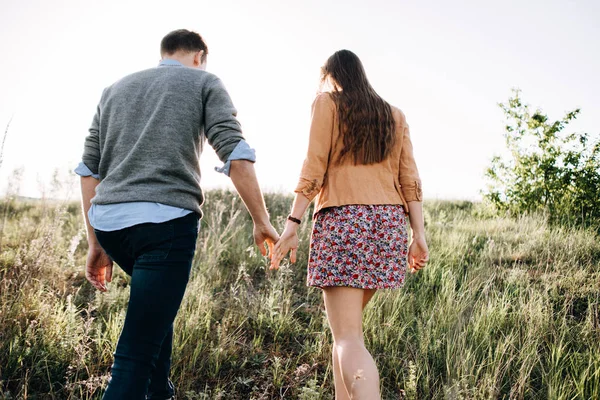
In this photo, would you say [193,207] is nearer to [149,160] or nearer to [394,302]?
[149,160]

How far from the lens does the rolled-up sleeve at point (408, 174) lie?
249cm

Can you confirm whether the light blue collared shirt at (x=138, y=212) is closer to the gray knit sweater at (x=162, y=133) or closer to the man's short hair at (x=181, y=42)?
the gray knit sweater at (x=162, y=133)

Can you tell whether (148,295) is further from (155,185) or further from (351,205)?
(351,205)

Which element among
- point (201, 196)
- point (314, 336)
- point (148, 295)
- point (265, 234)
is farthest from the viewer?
point (314, 336)

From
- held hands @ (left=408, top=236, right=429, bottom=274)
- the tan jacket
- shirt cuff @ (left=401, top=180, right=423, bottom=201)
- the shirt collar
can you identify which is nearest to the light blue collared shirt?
the tan jacket

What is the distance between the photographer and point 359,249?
2229 millimetres

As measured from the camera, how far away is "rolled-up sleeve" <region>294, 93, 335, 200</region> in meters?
2.31

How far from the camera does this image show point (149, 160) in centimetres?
195

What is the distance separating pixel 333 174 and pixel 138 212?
104 centimetres

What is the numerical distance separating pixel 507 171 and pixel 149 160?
6.80 meters

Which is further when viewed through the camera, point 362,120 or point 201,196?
point 362,120

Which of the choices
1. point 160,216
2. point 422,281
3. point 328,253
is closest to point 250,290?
point 422,281

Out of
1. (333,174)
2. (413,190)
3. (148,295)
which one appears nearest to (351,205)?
(333,174)

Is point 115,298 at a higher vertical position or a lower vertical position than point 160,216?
lower
